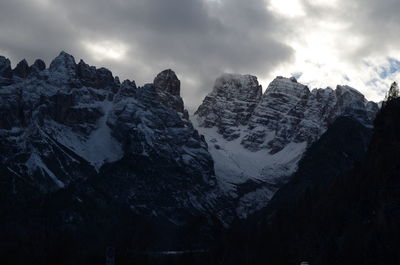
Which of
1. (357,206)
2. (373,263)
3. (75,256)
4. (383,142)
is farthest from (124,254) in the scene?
(383,142)

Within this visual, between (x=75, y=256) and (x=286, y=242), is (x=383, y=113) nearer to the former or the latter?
(x=286, y=242)

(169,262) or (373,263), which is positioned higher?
(373,263)

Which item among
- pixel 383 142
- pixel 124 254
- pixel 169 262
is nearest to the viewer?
pixel 124 254

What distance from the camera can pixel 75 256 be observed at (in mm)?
163125

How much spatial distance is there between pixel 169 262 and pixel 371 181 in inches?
2043

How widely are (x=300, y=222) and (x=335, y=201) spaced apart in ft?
61.1

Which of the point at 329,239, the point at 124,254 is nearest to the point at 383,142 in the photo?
the point at 329,239

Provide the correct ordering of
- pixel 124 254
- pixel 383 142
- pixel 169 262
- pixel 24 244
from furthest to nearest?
pixel 169 262 < pixel 383 142 < pixel 24 244 < pixel 124 254

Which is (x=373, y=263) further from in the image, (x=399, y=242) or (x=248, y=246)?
(x=248, y=246)

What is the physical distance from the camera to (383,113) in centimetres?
18412

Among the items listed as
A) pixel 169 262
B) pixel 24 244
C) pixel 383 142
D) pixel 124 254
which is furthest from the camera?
pixel 169 262

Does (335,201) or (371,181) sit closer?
(371,181)

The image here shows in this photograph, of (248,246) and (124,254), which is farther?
(248,246)

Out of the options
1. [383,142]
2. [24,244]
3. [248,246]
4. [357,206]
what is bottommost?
[24,244]
